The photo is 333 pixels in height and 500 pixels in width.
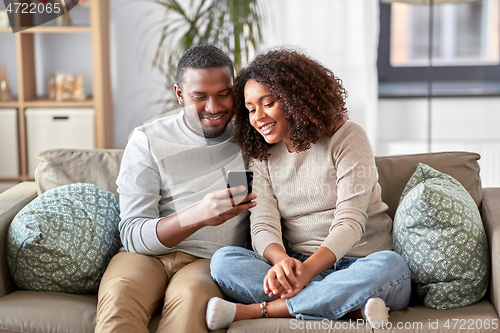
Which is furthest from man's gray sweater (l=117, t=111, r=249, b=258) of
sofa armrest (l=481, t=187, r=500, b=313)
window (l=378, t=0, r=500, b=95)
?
window (l=378, t=0, r=500, b=95)

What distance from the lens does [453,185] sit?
4.86 ft

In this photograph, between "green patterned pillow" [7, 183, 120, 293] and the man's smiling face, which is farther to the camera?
the man's smiling face

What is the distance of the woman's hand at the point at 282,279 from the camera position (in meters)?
1.26

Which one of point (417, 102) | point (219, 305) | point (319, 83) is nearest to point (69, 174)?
point (219, 305)

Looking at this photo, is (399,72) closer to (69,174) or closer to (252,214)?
(252,214)

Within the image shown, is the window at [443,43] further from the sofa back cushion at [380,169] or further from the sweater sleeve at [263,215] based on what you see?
the sweater sleeve at [263,215]

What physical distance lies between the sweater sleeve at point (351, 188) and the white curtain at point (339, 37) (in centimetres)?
144

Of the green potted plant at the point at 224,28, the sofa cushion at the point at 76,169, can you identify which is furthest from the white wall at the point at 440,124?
the sofa cushion at the point at 76,169

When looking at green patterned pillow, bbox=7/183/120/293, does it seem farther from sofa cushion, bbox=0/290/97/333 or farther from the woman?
the woman

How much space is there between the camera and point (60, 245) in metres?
1.39

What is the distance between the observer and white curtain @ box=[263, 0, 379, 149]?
277 cm

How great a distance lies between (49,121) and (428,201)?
2.17m

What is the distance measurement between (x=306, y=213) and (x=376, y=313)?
38 cm

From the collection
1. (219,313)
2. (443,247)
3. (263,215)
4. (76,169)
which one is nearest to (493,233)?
(443,247)
